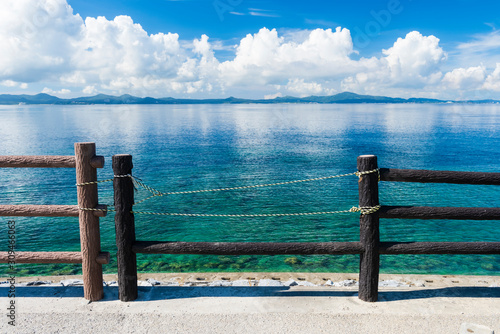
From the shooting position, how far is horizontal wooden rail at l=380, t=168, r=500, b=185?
17.0ft

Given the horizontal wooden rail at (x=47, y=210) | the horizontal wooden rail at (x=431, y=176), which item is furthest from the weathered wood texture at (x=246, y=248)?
the horizontal wooden rail at (x=431, y=176)

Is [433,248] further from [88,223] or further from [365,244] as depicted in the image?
[88,223]

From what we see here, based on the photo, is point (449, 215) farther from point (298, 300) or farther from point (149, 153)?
point (149, 153)

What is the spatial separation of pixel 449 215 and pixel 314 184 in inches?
780

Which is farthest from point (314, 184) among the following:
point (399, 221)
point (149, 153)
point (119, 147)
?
point (119, 147)

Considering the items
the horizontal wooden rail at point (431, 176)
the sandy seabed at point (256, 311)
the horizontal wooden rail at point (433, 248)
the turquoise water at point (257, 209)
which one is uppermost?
the horizontal wooden rail at point (431, 176)

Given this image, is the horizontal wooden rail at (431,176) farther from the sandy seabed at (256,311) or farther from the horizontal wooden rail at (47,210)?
the horizontal wooden rail at (47,210)

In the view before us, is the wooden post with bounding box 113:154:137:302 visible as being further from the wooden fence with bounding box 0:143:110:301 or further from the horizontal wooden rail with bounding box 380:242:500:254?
the horizontal wooden rail with bounding box 380:242:500:254

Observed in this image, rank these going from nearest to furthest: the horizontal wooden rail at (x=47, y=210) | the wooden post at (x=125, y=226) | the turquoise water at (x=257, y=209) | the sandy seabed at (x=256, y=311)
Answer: the sandy seabed at (x=256, y=311) < the wooden post at (x=125, y=226) < the horizontal wooden rail at (x=47, y=210) < the turquoise water at (x=257, y=209)

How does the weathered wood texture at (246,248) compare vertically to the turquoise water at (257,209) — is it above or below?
above

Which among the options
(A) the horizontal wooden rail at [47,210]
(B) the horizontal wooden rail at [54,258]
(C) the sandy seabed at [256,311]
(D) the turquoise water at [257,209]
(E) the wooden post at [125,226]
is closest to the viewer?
(C) the sandy seabed at [256,311]

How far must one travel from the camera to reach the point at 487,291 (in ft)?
18.8

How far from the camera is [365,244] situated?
525 centimetres

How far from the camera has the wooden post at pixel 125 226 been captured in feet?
16.7
